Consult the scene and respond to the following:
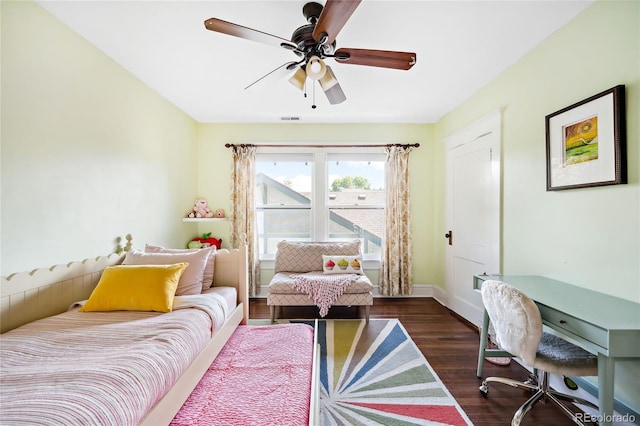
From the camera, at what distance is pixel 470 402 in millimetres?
1860

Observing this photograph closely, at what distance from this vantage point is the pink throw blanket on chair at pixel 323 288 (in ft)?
9.93

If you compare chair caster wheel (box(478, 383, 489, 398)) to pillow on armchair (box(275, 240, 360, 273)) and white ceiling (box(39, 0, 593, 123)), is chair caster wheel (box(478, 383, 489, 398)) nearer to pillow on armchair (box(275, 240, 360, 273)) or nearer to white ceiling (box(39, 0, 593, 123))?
pillow on armchair (box(275, 240, 360, 273))

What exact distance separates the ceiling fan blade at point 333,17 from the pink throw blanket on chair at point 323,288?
7.75ft

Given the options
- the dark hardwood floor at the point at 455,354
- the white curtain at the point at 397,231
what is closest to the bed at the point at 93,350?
the dark hardwood floor at the point at 455,354

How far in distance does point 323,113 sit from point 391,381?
316 cm

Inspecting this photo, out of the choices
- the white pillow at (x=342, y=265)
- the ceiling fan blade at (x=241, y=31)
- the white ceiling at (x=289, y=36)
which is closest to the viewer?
the ceiling fan blade at (x=241, y=31)

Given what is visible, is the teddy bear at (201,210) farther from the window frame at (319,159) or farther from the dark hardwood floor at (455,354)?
the dark hardwood floor at (455,354)

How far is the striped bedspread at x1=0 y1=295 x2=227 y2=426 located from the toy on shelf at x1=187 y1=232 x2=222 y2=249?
1919 mm

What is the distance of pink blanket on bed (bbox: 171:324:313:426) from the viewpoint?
3.59 feet

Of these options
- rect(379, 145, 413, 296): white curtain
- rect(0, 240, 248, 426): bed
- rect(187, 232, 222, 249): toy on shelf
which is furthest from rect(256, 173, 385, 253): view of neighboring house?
rect(0, 240, 248, 426): bed

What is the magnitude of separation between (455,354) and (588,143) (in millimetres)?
1974

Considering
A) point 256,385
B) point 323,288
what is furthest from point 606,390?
point 323,288

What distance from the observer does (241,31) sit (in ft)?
5.03

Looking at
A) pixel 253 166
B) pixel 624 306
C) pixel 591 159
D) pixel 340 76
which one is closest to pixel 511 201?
pixel 591 159
